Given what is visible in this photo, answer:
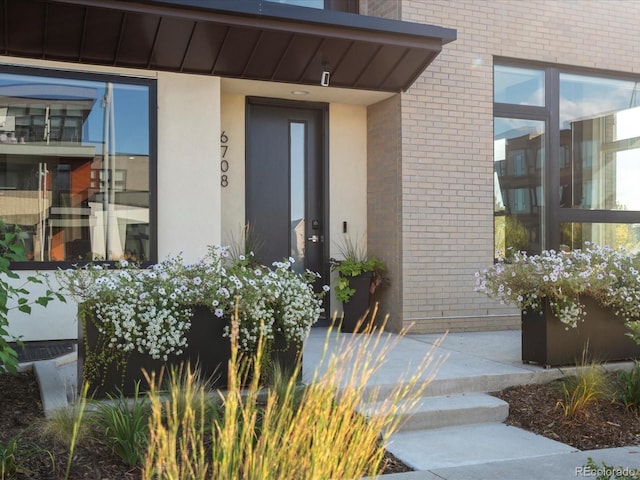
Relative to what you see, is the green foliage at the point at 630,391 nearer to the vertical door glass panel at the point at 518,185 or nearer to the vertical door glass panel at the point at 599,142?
the vertical door glass panel at the point at 518,185

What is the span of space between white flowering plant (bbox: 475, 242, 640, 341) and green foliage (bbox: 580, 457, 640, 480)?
6.02 ft

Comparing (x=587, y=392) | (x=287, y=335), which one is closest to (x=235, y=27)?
(x=287, y=335)

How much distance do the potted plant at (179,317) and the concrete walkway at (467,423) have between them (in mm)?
349

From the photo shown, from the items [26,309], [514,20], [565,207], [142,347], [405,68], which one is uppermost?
[514,20]

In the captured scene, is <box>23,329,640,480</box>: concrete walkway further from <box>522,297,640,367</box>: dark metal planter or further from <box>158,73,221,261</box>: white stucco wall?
<box>158,73,221,261</box>: white stucco wall

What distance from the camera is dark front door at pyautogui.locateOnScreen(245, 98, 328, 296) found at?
760 centimetres

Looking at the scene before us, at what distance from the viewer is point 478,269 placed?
→ 7.57 m

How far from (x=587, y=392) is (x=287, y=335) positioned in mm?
2206

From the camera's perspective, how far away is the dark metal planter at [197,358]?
165 inches

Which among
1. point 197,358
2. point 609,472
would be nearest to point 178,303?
point 197,358

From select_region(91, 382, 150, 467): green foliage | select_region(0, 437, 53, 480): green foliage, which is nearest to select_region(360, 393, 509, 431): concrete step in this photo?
select_region(91, 382, 150, 467): green foliage

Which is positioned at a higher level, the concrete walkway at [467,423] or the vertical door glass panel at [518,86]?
the vertical door glass panel at [518,86]

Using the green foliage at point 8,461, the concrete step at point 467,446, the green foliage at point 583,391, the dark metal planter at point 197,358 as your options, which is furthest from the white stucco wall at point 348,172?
the green foliage at point 8,461

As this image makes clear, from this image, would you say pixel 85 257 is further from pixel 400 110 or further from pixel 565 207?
pixel 565 207
